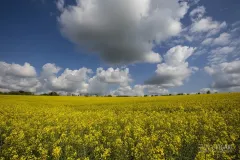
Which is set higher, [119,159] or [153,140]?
[153,140]

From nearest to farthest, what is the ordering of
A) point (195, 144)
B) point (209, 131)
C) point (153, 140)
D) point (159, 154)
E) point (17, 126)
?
point (159, 154), point (153, 140), point (195, 144), point (209, 131), point (17, 126)

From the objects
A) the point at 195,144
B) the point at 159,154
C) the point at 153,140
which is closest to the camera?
the point at 159,154

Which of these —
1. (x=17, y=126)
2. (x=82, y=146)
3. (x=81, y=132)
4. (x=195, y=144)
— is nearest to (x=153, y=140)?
(x=195, y=144)

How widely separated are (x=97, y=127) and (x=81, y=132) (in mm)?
2091

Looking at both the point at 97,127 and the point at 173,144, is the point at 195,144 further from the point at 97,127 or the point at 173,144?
the point at 97,127

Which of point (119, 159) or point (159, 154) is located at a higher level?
point (159, 154)

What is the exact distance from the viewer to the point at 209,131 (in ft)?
39.7

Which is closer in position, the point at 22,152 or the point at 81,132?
the point at 22,152

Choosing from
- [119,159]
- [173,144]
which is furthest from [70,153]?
[173,144]

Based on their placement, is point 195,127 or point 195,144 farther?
point 195,127

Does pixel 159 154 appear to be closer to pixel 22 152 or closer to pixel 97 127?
pixel 22 152

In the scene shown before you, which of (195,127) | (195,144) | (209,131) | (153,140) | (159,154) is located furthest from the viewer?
(195,127)

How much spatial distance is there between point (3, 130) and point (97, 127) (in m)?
6.85

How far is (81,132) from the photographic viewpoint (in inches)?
534
